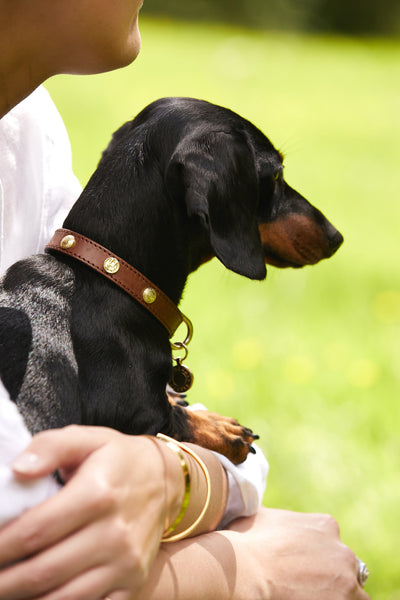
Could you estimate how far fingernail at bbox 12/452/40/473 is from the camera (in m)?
0.95

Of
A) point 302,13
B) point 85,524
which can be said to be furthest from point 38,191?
point 302,13

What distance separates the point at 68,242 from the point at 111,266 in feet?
0.29

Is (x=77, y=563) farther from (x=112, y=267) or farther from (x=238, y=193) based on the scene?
(x=238, y=193)

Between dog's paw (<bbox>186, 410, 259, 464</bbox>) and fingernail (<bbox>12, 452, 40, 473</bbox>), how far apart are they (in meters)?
0.58

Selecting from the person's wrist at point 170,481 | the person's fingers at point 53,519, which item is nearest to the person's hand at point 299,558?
the person's wrist at point 170,481

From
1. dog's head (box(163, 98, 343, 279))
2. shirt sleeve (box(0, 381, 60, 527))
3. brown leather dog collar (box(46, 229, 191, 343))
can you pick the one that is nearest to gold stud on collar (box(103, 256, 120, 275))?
brown leather dog collar (box(46, 229, 191, 343))

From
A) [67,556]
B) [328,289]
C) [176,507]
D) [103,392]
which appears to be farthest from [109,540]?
[328,289]

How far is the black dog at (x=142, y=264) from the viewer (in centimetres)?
129

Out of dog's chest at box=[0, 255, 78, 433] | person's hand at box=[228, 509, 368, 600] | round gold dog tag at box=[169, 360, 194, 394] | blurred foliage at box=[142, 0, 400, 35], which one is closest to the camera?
dog's chest at box=[0, 255, 78, 433]

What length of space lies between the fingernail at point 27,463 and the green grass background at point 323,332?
123 centimetres

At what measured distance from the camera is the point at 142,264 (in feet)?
4.89

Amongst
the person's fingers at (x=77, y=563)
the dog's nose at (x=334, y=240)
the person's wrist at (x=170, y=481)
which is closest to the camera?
the person's fingers at (x=77, y=563)

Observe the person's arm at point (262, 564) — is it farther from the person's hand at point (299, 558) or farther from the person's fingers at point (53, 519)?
the person's fingers at point (53, 519)

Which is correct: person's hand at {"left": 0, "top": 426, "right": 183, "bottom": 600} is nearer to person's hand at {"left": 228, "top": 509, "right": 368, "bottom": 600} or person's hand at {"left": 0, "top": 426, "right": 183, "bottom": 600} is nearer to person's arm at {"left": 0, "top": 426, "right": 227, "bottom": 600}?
person's arm at {"left": 0, "top": 426, "right": 227, "bottom": 600}
